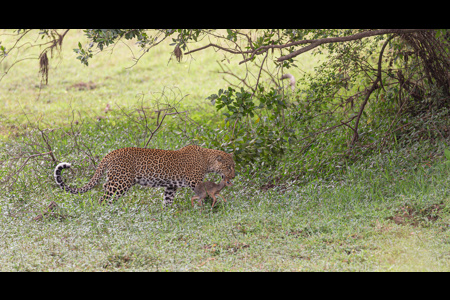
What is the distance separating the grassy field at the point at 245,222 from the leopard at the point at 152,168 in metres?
0.32

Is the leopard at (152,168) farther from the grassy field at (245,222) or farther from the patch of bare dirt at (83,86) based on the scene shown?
the patch of bare dirt at (83,86)

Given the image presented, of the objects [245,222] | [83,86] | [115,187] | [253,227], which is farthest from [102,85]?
[253,227]

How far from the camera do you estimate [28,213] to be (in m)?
7.13

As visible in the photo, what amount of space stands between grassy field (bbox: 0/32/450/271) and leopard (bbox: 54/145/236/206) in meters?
0.32

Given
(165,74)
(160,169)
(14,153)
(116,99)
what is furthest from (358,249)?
(165,74)

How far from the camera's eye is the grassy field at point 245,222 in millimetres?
4969

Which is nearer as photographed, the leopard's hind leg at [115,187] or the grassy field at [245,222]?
the grassy field at [245,222]

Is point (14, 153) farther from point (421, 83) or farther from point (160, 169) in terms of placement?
point (421, 83)

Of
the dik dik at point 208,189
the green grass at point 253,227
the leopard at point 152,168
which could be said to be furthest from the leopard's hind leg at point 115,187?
the dik dik at point 208,189

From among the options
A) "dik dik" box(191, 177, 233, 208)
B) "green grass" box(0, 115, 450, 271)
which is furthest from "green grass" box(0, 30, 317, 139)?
"dik dik" box(191, 177, 233, 208)

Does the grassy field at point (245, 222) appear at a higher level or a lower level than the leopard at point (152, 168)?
lower

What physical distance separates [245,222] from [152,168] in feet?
5.58

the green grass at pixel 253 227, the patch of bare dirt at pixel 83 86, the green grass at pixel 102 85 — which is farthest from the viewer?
the patch of bare dirt at pixel 83 86

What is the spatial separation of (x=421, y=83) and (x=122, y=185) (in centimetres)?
565
